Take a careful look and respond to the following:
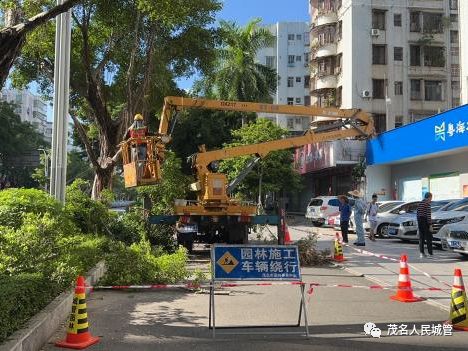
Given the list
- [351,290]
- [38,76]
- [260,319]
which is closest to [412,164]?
[38,76]

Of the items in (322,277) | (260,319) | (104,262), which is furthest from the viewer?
(322,277)

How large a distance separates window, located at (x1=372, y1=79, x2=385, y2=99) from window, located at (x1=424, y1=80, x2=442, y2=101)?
342 cm

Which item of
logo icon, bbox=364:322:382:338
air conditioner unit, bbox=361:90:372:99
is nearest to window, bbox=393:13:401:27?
air conditioner unit, bbox=361:90:372:99

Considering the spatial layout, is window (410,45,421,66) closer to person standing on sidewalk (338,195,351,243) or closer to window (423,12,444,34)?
window (423,12,444,34)

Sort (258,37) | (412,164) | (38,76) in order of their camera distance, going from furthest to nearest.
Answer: (258,37), (412,164), (38,76)

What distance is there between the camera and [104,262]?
10.8m

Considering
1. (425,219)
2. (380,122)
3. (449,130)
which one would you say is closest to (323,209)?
(449,130)

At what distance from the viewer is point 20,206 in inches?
440

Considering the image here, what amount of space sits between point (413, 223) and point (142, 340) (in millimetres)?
15256

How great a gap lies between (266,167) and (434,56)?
17743mm

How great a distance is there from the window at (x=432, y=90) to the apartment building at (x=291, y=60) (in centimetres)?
2467

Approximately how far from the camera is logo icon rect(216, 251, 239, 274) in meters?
6.82

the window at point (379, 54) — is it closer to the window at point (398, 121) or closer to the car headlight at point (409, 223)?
the window at point (398, 121)

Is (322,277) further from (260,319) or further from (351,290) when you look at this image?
(260,319)
